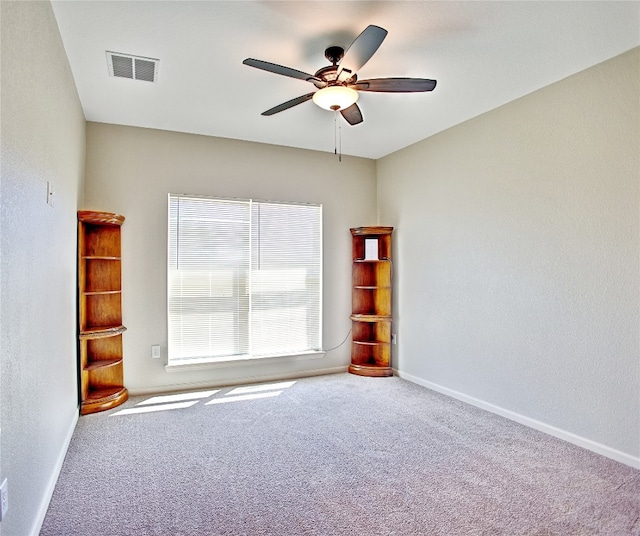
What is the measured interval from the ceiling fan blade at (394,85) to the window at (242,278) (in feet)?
7.22

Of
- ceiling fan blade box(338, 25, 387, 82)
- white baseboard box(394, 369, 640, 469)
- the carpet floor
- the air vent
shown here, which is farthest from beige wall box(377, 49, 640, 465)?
the air vent

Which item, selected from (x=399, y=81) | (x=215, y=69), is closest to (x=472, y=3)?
(x=399, y=81)

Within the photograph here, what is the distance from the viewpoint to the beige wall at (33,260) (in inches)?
59.0

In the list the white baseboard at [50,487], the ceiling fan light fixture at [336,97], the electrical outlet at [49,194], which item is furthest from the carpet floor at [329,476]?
the ceiling fan light fixture at [336,97]

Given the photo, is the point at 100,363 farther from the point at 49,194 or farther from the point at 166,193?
the point at 49,194

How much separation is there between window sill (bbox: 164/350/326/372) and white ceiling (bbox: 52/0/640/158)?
7.76ft

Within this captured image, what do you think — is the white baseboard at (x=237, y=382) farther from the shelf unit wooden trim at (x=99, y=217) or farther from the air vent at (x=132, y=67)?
the air vent at (x=132, y=67)

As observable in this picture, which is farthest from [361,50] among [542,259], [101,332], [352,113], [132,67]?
[101,332]

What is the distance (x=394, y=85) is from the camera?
2555mm

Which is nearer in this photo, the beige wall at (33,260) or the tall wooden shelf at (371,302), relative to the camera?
the beige wall at (33,260)

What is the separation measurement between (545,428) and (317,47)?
10.4ft

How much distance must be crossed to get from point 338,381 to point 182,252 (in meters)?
2.16

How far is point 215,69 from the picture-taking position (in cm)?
288

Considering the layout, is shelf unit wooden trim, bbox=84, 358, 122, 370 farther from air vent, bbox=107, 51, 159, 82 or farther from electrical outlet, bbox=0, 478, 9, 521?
air vent, bbox=107, 51, 159, 82
